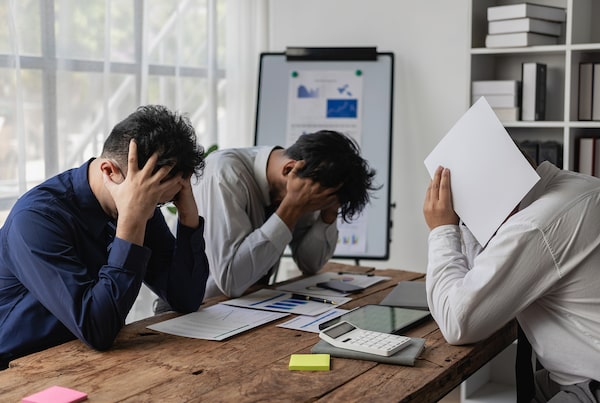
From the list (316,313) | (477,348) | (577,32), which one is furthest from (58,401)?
(577,32)

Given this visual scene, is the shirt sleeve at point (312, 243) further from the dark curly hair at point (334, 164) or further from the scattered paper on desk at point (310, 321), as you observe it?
the scattered paper on desk at point (310, 321)

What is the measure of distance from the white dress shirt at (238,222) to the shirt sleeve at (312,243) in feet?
0.62

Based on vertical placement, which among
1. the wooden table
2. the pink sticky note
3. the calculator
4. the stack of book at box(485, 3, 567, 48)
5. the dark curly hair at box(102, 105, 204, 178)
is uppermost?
the stack of book at box(485, 3, 567, 48)

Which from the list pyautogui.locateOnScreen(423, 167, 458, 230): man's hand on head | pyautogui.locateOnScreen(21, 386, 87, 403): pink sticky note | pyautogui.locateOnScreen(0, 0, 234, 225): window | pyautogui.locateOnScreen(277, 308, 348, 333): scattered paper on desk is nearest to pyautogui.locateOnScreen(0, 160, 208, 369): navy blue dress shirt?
pyautogui.locateOnScreen(21, 386, 87, 403): pink sticky note

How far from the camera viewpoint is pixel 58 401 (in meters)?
1.37

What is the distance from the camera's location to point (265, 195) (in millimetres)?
2488

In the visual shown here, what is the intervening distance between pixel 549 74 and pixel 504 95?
1.03 feet

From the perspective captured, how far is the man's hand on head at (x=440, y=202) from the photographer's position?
1.86m

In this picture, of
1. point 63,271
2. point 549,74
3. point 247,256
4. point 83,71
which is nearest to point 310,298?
point 247,256

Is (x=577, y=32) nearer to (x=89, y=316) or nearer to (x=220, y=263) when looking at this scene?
(x=220, y=263)

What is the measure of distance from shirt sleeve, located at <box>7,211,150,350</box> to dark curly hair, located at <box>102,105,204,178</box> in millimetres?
205

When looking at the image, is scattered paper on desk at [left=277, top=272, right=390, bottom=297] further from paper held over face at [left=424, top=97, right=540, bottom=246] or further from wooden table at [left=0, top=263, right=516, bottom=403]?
paper held over face at [left=424, top=97, right=540, bottom=246]

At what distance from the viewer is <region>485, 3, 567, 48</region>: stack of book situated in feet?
10.7

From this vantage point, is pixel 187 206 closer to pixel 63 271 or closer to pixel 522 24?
pixel 63 271
